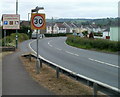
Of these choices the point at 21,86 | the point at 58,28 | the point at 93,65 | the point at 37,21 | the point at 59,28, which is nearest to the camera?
the point at 21,86

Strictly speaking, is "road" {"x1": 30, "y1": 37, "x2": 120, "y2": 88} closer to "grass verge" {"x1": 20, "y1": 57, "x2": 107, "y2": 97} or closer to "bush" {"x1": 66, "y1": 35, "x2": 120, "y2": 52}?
"grass verge" {"x1": 20, "y1": 57, "x2": 107, "y2": 97}

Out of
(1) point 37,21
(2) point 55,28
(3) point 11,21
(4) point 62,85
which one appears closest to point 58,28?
(2) point 55,28

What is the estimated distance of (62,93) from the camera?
9.02 metres

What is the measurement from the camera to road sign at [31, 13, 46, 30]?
13.8m

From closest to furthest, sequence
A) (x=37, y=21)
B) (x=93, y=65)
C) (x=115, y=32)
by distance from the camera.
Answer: (x=37, y=21), (x=93, y=65), (x=115, y=32)

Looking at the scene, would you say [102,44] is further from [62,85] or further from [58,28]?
[58,28]

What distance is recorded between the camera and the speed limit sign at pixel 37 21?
13.8 m

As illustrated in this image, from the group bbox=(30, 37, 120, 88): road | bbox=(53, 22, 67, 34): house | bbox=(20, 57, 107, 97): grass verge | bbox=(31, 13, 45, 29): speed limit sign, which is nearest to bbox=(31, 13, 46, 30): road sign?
bbox=(31, 13, 45, 29): speed limit sign

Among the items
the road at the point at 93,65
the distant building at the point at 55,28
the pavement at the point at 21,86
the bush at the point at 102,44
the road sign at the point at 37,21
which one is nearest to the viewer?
the pavement at the point at 21,86

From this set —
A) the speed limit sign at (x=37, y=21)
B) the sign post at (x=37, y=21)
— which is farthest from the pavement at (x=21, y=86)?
the speed limit sign at (x=37, y=21)

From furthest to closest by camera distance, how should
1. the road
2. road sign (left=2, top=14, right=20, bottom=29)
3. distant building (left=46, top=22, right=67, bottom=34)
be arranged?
distant building (left=46, top=22, right=67, bottom=34)
road sign (left=2, top=14, right=20, bottom=29)
the road

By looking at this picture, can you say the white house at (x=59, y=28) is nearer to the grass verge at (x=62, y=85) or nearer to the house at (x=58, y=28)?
the house at (x=58, y=28)

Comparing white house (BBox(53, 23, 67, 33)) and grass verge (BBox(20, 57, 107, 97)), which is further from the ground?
white house (BBox(53, 23, 67, 33))

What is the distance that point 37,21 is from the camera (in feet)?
45.5
